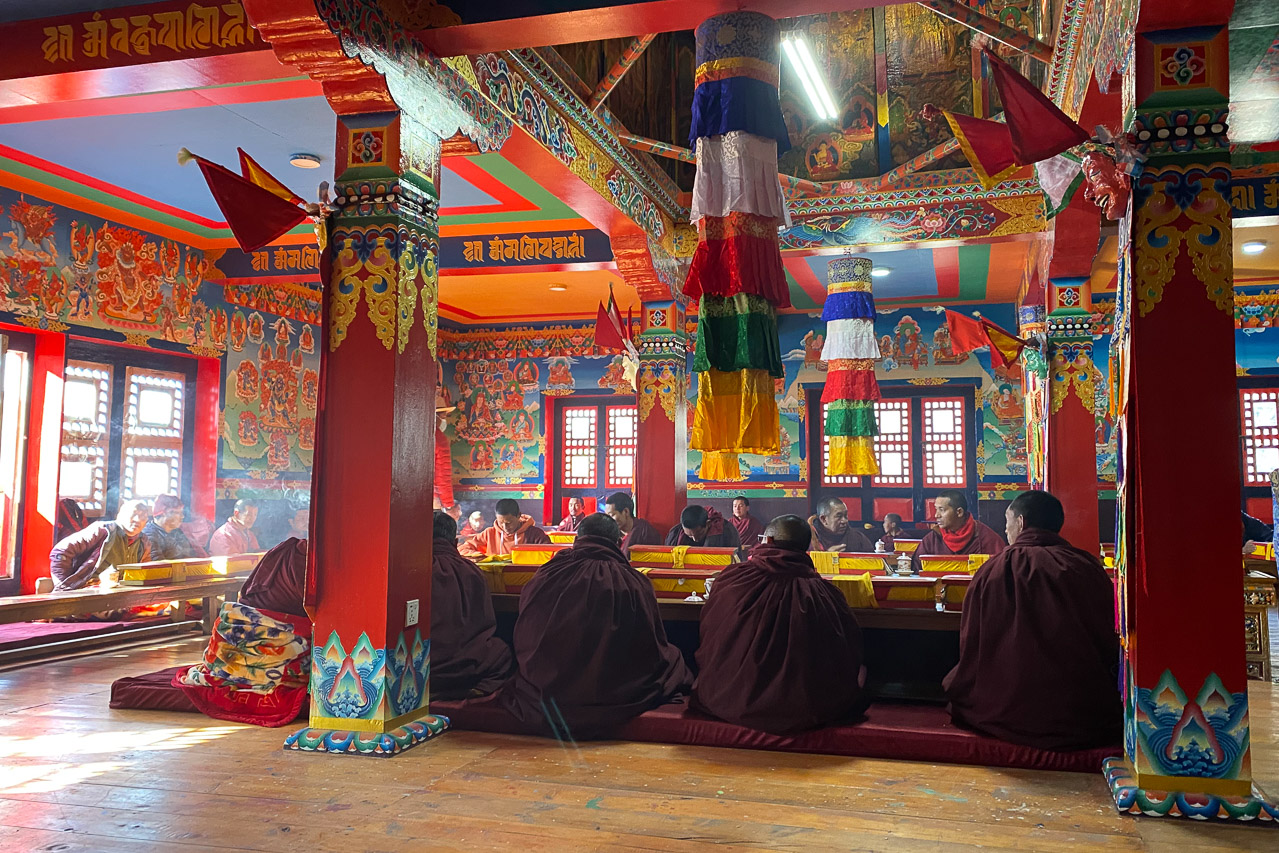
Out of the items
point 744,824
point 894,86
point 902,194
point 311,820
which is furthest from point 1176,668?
point 894,86

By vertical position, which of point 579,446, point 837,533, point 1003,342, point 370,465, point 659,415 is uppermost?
point 1003,342

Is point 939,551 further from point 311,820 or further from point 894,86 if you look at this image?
point 311,820

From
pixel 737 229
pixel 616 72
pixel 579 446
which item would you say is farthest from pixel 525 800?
pixel 579 446

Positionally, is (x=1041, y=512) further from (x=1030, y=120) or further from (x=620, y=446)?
(x=620, y=446)

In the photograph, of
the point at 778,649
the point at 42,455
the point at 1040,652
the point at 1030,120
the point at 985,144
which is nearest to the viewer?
the point at 1030,120

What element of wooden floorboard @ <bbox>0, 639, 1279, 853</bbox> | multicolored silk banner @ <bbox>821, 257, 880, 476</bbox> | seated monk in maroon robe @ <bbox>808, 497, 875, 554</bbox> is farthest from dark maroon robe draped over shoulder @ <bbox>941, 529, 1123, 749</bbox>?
seated monk in maroon robe @ <bbox>808, 497, 875, 554</bbox>

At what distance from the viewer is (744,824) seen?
3.58 meters

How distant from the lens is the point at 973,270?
1091 centimetres

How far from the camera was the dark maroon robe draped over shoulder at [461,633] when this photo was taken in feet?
17.9

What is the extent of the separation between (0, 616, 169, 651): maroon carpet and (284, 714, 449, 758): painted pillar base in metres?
3.82

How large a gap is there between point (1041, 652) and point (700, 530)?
422cm

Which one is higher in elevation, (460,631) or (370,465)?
(370,465)

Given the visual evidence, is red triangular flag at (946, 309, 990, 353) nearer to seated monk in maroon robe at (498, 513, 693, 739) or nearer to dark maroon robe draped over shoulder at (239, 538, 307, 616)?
seated monk in maroon robe at (498, 513, 693, 739)

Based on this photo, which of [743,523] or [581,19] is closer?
[581,19]
